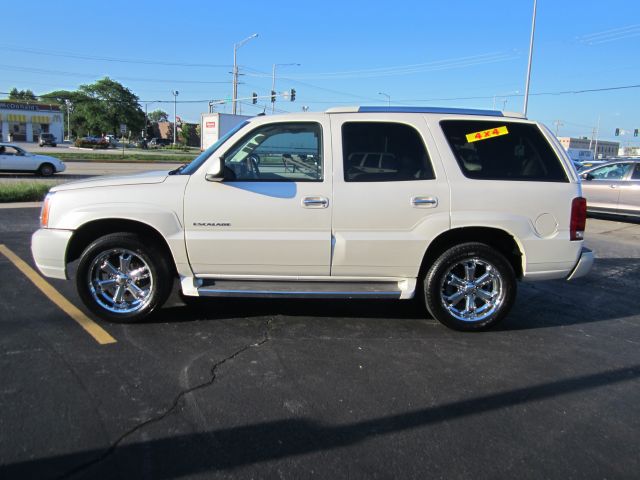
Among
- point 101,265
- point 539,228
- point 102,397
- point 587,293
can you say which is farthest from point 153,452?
point 587,293

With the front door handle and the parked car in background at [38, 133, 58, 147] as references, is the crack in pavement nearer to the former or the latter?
the front door handle

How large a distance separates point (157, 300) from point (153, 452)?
6.41 ft

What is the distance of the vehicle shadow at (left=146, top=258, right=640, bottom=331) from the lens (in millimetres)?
4941

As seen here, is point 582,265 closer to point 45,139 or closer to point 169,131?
point 45,139

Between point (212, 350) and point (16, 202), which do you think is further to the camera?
point (16, 202)

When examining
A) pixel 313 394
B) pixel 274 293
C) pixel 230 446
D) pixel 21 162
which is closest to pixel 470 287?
pixel 274 293

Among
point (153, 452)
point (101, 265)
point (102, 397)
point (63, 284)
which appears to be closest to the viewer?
point (153, 452)

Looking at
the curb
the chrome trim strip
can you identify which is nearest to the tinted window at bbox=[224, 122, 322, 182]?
the chrome trim strip

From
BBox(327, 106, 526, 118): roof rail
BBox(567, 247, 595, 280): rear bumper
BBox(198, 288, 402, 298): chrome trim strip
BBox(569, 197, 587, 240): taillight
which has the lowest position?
BBox(198, 288, 402, 298): chrome trim strip

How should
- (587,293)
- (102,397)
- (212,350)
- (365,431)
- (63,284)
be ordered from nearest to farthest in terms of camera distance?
(365,431)
(102,397)
(212,350)
(63,284)
(587,293)

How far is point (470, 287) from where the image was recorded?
461cm

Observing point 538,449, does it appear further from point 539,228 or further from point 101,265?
point 101,265

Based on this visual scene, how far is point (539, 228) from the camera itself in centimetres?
450

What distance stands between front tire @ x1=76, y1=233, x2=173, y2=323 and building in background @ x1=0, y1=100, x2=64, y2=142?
83.5 metres
